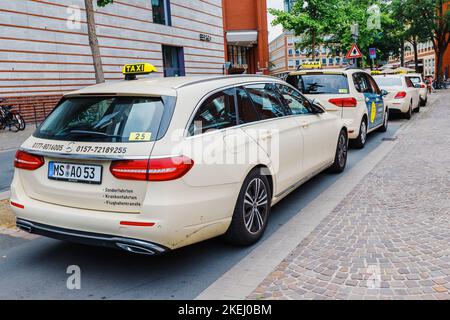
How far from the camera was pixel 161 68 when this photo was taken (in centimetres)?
2419

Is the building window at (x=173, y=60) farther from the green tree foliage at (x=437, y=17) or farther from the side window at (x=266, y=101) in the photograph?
the green tree foliage at (x=437, y=17)

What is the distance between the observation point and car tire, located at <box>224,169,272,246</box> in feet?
12.9

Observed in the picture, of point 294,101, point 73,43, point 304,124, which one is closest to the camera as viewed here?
point 304,124

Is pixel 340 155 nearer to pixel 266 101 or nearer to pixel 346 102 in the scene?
pixel 346 102

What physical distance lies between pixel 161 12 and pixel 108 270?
22.8 m

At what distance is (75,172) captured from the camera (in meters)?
3.44

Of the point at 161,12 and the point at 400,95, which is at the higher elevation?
the point at 161,12

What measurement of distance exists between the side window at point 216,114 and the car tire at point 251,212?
0.55 metres

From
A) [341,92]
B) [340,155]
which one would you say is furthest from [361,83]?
[340,155]

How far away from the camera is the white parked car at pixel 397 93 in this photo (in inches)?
552

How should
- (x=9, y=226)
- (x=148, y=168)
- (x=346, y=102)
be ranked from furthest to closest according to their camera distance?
(x=346, y=102)
(x=9, y=226)
(x=148, y=168)

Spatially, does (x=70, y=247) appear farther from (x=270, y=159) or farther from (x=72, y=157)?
(x=270, y=159)

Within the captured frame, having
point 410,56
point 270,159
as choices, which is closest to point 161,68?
point 270,159
